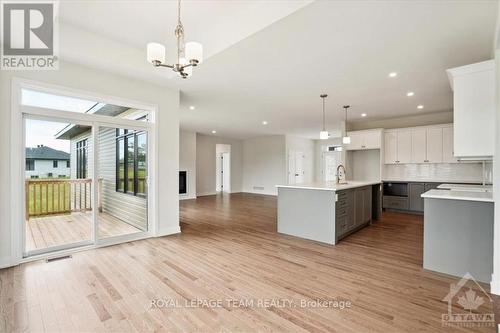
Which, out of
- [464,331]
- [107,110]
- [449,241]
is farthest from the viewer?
[107,110]

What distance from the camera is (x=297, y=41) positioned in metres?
2.93

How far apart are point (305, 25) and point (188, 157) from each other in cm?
791

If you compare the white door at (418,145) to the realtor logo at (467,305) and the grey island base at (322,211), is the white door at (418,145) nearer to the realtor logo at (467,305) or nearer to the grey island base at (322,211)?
the grey island base at (322,211)

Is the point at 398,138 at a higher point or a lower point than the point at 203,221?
higher

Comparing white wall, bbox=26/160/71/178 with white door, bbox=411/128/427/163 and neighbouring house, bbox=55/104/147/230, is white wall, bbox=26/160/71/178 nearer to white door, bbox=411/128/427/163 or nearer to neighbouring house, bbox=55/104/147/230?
neighbouring house, bbox=55/104/147/230

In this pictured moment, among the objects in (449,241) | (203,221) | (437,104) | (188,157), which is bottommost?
(203,221)

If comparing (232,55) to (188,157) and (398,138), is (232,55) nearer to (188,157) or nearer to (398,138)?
(398,138)

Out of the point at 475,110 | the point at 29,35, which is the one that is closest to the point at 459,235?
the point at 475,110

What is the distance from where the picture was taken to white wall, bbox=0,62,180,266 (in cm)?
300

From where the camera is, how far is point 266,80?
422 centimetres

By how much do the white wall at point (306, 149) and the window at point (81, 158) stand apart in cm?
843

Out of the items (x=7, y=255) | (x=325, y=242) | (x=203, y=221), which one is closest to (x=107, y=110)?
(x=7, y=255)

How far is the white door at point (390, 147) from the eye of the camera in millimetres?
6730

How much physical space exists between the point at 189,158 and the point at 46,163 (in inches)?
249
